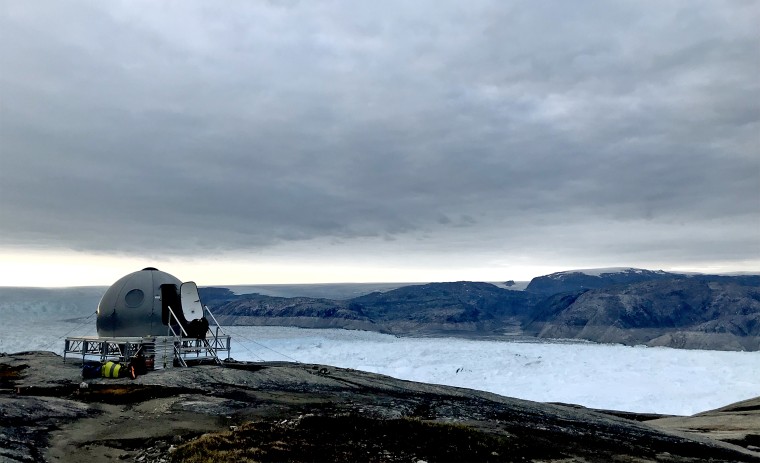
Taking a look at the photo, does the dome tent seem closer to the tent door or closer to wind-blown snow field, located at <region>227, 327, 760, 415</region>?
the tent door

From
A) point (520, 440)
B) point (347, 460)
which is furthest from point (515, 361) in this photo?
point (347, 460)

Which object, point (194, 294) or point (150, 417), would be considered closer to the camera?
point (150, 417)

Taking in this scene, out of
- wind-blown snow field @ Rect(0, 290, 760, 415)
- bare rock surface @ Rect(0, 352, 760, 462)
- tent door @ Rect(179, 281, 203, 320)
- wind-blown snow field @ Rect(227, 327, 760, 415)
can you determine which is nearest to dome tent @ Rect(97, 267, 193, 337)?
tent door @ Rect(179, 281, 203, 320)

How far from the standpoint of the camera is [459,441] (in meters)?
18.8

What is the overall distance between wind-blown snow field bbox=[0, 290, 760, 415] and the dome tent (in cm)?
2251

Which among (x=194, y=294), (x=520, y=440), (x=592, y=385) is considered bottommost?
(x=592, y=385)

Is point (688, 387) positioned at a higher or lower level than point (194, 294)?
lower

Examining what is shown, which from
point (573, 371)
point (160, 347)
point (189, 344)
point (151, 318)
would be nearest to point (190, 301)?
point (151, 318)

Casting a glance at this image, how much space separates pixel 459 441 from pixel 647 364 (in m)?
75.9

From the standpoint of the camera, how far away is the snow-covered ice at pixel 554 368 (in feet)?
214

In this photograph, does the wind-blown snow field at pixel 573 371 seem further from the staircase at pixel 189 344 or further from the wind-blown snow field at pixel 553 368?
the staircase at pixel 189 344

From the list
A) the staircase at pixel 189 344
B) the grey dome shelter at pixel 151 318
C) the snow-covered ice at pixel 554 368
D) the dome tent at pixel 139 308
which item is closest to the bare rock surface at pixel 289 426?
the staircase at pixel 189 344

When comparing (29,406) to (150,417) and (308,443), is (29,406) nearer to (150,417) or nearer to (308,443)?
(150,417)

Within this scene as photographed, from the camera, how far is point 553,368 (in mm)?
79250
